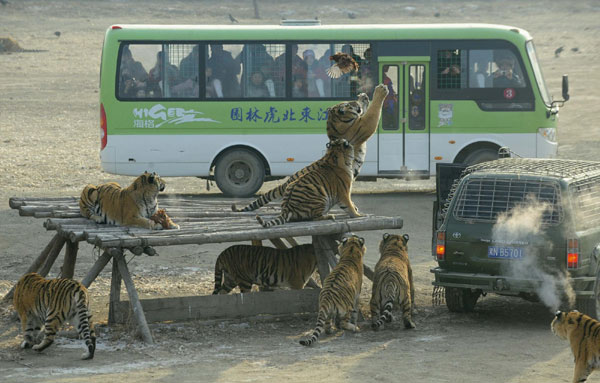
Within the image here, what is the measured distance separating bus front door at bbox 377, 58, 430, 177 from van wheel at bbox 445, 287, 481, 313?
7.75 meters

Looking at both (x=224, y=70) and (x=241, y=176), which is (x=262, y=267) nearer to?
(x=241, y=176)

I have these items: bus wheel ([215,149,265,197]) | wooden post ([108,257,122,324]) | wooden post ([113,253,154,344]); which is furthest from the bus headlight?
wooden post ([113,253,154,344])

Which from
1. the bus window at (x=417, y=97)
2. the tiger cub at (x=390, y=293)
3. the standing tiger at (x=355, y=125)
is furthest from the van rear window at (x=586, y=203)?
the bus window at (x=417, y=97)

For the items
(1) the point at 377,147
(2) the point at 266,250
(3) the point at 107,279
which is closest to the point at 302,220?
(2) the point at 266,250

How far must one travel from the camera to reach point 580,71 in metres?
39.4

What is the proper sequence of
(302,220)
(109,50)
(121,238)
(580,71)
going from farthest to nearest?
(580,71) → (109,50) → (302,220) → (121,238)

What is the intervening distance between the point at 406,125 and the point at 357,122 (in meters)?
6.92

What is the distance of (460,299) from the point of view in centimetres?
1122

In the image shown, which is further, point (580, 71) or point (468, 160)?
point (580, 71)

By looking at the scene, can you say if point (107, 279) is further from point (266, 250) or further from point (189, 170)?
point (189, 170)

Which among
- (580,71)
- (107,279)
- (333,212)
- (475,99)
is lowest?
(107,279)

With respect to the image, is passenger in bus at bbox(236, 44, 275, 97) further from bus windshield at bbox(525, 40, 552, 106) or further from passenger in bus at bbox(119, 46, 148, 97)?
bus windshield at bbox(525, 40, 552, 106)

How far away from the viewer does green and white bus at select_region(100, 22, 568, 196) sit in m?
18.9

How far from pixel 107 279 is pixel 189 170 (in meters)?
5.93
